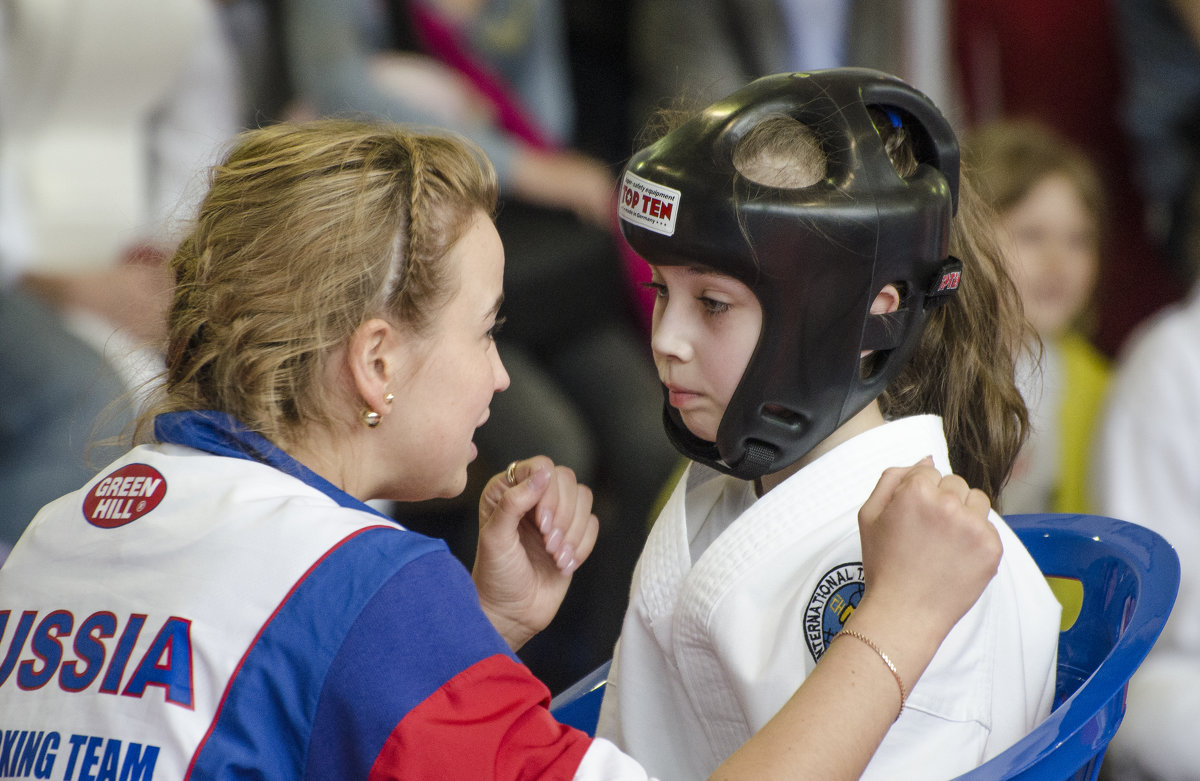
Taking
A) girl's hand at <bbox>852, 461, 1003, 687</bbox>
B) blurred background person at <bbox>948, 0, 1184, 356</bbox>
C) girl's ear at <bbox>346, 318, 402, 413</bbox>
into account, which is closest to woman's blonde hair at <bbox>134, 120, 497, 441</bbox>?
girl's ear at <bbox>346, 318, 402, 413</bbox>

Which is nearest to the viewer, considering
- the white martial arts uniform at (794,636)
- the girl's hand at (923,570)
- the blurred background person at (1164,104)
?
the girl's hand at (923,570)

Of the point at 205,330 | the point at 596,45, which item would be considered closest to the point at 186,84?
the point at 596,45

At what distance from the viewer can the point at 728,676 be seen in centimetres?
125

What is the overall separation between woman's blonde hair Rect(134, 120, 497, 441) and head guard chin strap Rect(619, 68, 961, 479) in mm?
230

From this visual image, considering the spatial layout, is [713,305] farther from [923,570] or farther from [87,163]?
[87,163]

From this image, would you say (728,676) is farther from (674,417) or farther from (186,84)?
(186,84)

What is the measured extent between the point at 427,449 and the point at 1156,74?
9.15 feet

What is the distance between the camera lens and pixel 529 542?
1.52 metres

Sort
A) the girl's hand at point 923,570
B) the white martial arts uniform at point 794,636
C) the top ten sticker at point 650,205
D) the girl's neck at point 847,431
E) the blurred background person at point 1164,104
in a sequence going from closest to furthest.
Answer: the girl's hand at point 923,570, the white martial arts uniform at point 794,636, the top ten sticker at point 650,205, the girl's neck at point 847,431, the blurred background person at point 1164,104

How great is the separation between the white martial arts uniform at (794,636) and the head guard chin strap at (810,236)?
7cm

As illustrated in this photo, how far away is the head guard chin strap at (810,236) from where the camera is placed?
1.26 m

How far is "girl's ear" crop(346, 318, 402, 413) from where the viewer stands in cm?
122

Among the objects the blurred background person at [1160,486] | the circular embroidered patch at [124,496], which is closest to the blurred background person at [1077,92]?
the blurred background person at [1160,486]

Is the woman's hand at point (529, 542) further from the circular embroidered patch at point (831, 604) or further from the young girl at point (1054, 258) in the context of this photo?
the young girl at point (1054, 258)
